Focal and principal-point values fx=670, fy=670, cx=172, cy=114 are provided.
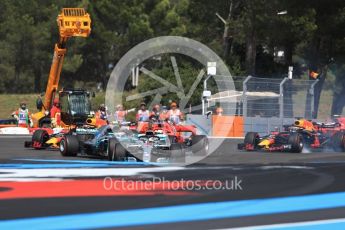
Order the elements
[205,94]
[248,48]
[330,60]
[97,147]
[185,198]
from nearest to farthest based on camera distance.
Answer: [185,198], [97,147], [205,94], [330,60], [248,48]

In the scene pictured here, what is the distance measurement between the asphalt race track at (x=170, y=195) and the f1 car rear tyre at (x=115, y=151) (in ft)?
1.64

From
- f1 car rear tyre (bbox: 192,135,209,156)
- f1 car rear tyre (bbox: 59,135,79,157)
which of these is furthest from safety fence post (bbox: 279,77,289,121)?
f1 car rear tyre (bbox: 59,135,79,157)

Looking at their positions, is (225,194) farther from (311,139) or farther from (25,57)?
(25,57)

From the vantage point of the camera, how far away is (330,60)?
4175 centimetres

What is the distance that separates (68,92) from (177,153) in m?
9.38

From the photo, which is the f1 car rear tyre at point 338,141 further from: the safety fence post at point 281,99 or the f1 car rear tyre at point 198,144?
the safety fence post at point 281,99

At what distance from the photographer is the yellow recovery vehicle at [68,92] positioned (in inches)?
912

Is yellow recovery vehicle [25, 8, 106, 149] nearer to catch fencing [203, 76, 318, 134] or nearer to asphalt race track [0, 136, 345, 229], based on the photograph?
asphalt race track [0, 136, 345, 229]

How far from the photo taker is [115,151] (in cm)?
1495

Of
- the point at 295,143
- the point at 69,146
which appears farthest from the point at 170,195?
the point at 295,143

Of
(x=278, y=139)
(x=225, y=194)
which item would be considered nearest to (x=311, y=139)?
(x=278, y=139)

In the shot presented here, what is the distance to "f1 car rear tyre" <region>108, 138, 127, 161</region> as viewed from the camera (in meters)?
14.8

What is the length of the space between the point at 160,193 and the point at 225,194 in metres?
0.94

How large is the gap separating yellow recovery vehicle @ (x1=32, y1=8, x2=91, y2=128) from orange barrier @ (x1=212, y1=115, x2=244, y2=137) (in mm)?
6701
